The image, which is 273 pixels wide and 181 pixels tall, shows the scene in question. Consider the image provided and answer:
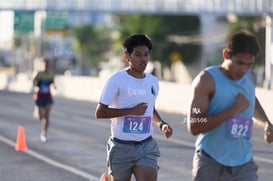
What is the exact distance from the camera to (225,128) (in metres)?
5.79

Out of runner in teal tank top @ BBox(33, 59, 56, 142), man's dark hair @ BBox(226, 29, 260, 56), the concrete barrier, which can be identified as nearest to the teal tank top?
man's dark hair @ BBox(226, 29, 260, 56)

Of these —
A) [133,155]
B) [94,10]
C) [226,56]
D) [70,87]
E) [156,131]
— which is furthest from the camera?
[94,10]

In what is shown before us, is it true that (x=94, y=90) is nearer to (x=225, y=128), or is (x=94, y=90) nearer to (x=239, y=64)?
(x=225, y=128)

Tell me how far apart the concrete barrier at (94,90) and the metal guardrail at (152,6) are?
437cm

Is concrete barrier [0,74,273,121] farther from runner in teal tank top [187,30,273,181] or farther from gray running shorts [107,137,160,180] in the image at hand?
runner in teal tank top [187,30,273,181]

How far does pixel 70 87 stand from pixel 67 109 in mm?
10711

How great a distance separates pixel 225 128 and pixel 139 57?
5.29 ft

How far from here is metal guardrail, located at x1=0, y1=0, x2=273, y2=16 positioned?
43.6 m

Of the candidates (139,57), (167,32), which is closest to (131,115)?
(139,57)

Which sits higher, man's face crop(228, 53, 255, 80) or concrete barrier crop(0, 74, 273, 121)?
man's face crop(228, 53, 255, 80)

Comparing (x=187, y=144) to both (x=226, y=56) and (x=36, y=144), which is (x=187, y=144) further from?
(x=226, y=56)

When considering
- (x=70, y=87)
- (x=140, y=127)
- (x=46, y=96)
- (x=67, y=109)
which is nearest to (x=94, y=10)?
(x=70, y=87)

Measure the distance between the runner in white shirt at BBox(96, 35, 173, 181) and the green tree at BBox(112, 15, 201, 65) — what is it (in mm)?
64325

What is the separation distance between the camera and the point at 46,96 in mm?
17375
